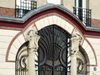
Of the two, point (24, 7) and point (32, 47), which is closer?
point (32, 47)

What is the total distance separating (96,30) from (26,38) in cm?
384

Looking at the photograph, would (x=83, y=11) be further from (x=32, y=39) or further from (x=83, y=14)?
(x=32, y=39)

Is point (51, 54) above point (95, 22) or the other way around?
the other way around

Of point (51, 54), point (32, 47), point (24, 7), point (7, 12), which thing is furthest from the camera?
point (51, 54)

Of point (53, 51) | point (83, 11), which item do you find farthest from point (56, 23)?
point (83, 11)

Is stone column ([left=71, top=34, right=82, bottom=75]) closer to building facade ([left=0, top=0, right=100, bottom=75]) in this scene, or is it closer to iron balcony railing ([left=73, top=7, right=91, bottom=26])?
building facade ([left=0, top=0, right=100, bottom=75])

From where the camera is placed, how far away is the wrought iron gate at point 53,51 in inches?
631

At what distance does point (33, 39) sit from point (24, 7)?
5.57ft

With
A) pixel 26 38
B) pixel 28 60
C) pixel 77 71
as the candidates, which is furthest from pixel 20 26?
pixel 77 71

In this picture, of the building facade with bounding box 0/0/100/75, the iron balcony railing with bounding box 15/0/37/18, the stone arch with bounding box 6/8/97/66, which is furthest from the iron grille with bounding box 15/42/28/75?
the iron balcony railing with bounding box 15/0/37/18

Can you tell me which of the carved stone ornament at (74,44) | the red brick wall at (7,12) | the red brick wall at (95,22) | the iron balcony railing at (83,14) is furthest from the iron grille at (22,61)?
the red brick wall at (95,22)

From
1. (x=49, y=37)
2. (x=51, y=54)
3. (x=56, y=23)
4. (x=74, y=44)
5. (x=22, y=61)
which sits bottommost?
(x=22, y=61)

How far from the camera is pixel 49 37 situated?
16.3m

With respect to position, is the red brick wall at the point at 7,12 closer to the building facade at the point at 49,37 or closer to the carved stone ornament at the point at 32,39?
the building facade at the point at 49,37
